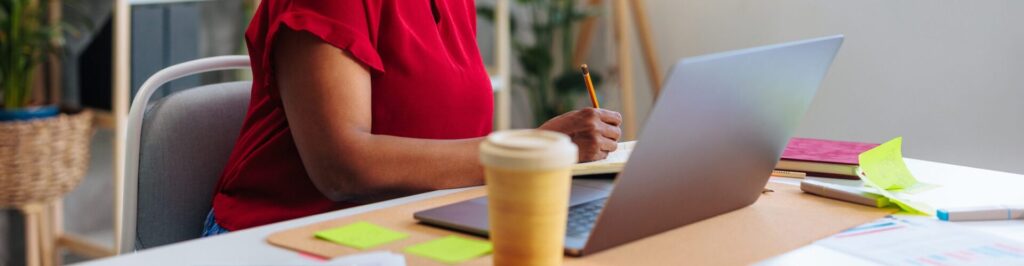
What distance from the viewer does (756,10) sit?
2.87 metres

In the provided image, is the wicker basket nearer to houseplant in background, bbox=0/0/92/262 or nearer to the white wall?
houseplant in background, bbox=0/0/92/262

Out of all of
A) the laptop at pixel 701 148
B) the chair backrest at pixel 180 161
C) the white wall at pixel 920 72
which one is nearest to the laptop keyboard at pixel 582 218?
the laptop at pixel 701 148

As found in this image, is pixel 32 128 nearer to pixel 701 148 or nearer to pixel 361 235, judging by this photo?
pixel 361 235

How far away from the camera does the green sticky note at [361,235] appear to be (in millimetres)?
855

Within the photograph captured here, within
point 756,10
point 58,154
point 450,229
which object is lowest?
point 58,154

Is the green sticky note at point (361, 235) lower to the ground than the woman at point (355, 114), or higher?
lower

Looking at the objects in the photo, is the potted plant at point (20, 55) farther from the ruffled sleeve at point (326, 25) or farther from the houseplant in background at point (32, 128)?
the ruffled sleeve at point (326, 25)

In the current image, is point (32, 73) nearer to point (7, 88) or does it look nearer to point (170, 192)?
point (7, 88)

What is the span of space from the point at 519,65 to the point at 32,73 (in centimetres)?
176

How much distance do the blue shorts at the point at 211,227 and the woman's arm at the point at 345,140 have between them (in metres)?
0.16

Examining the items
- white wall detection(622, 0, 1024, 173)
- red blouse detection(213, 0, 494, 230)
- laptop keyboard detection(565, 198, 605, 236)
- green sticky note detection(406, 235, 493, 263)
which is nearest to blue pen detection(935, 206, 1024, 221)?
laptop keyboard detection(565, 198, 605, 236)

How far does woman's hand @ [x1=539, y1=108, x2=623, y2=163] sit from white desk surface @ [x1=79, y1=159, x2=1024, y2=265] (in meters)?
0.16

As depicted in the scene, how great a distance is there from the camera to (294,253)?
0.83m

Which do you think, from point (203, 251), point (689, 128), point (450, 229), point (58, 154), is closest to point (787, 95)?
point (689, 128)
